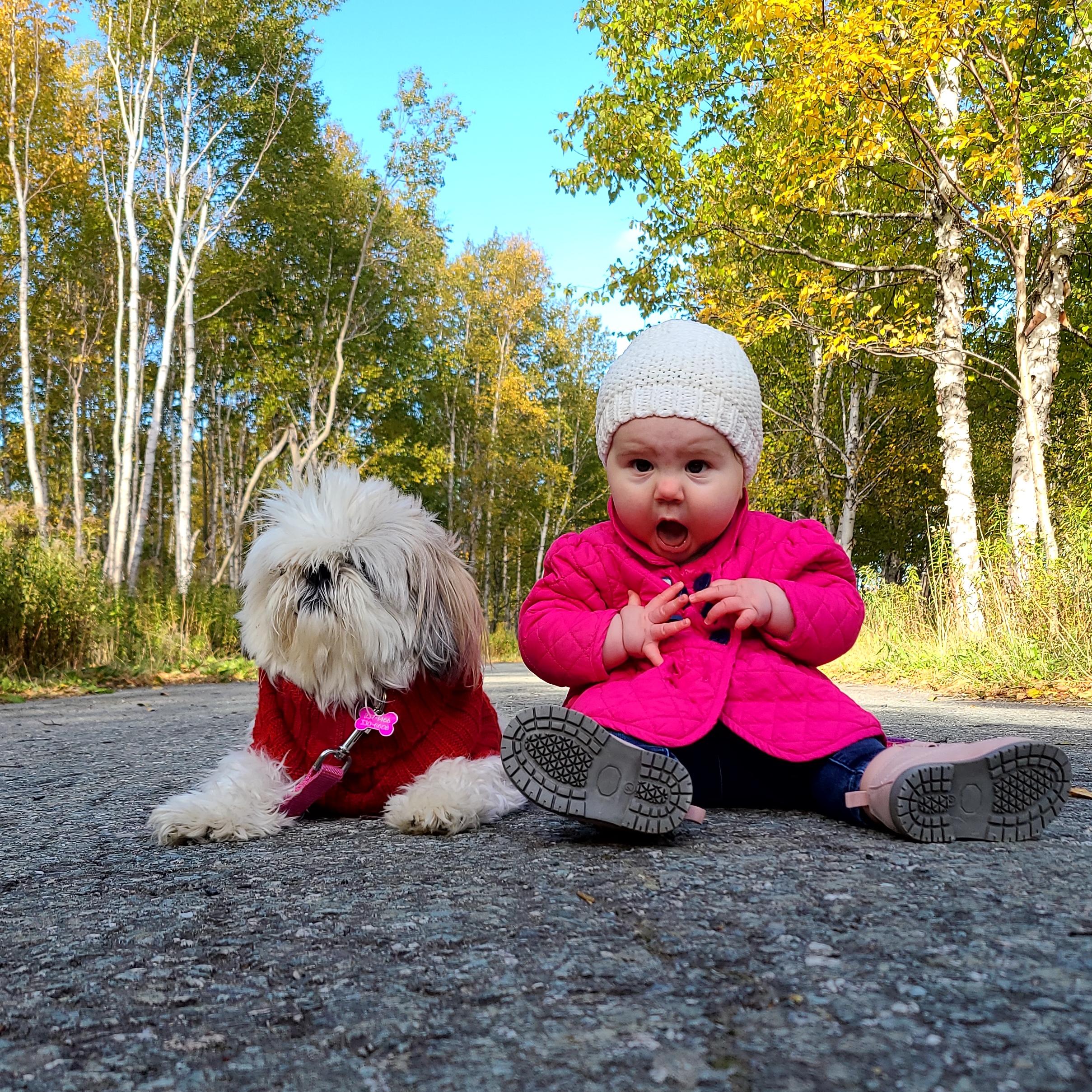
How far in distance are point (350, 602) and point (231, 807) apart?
615mm

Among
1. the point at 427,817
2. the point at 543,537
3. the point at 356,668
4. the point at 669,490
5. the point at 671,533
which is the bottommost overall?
the point at 427,817

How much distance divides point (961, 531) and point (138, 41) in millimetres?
19378

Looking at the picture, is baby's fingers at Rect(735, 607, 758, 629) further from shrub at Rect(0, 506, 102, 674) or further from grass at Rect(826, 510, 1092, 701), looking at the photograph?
shrub at Rect(0, 506, 102, 674)

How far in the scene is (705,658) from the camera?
7.18ft

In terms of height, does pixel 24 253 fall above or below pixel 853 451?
above

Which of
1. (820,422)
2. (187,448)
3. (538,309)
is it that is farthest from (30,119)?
(820,422)

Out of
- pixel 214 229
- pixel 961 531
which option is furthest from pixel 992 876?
pixel 214 229

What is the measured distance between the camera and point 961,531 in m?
9.11

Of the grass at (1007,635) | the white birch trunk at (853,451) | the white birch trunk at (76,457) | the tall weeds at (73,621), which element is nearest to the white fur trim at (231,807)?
the grass at (1007,635)

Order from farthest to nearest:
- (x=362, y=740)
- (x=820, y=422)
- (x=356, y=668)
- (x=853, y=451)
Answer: (x=820, y=422)
(x=853, y=451)
(x=362, y=740)
(x=356, y=668)

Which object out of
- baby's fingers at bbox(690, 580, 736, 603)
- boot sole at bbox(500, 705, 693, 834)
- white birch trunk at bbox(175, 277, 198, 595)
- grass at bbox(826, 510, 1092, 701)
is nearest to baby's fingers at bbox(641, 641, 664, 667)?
baby's fingers at bbox(690, 580, 736, 603)

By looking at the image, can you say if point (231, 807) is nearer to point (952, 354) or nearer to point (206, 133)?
point (952, 354)

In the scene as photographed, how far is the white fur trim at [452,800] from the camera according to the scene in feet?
6.88

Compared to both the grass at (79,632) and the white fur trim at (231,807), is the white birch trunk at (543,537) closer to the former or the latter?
the grass at (79,632)
